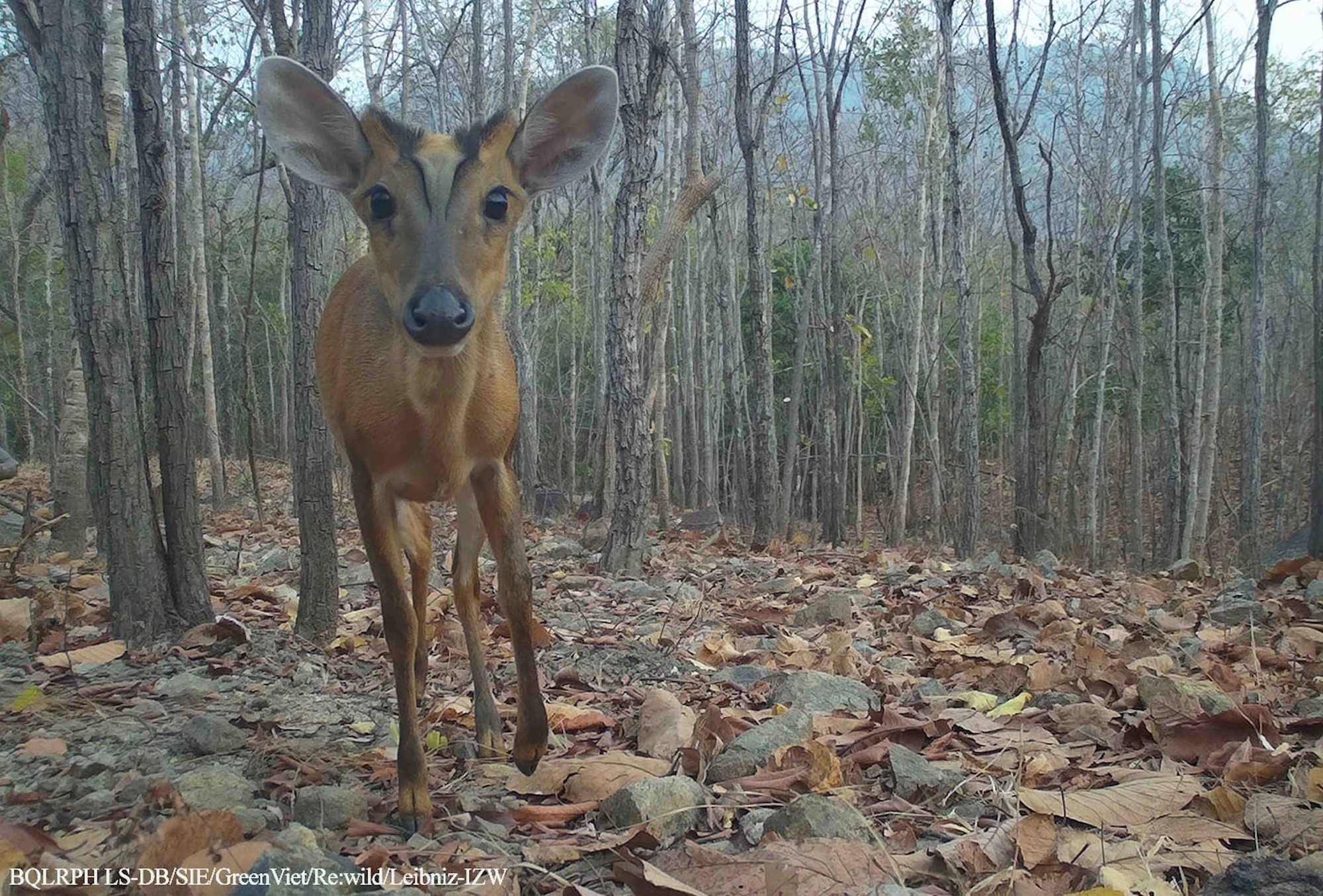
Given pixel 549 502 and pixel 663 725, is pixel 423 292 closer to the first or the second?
pixel 663 725

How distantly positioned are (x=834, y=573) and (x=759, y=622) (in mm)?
→ 2343

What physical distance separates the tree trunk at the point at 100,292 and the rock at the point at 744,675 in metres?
2.69

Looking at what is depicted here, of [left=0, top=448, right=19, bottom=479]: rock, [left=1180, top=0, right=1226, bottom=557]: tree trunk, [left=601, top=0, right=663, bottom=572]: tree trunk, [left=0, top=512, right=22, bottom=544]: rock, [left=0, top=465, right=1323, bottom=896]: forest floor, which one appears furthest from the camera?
Result: [left=1180, top=0, right=1226, bottom=557]: tree trunk

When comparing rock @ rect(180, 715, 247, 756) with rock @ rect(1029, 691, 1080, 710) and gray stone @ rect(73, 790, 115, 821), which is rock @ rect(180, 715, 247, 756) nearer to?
gray stone @ rect(73, 790, 115, 821)

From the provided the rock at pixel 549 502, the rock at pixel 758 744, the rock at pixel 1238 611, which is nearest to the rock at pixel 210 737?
the rock at pixel 758 744

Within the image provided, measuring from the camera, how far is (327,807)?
8.99 ft

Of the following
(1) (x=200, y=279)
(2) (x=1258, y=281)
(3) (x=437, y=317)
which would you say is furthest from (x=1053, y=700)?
(1) (x=200, y=279)

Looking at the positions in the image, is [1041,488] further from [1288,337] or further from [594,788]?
[1288,337]

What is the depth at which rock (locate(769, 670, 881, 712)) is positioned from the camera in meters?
3.88

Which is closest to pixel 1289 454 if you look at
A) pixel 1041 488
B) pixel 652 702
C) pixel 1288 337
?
pixel 1288 337

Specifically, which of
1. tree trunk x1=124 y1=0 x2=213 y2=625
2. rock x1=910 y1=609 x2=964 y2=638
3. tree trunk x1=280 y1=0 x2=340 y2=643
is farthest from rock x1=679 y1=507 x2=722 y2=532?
tree trunk x1=124 y1=0 x2=213 y2=625

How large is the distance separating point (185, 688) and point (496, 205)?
2.37 metres

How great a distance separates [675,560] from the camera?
978cm

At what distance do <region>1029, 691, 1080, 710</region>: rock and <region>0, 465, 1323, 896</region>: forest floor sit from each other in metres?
0.02
